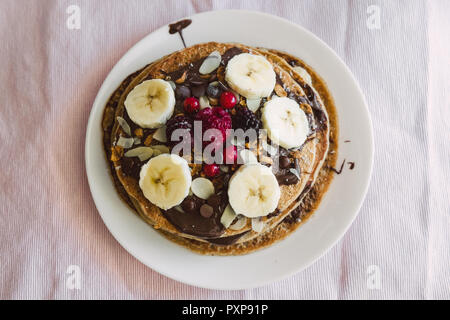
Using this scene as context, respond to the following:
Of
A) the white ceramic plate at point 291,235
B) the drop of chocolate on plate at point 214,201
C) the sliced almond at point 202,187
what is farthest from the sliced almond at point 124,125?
the drop of chocolate on plate at point 214,201

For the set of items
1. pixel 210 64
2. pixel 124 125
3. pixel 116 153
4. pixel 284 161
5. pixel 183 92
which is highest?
pixel 210 64

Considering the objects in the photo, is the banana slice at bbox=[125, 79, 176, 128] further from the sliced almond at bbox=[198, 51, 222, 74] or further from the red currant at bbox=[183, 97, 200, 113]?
the sliced almond at bbox=[198, 51, 222, 74]

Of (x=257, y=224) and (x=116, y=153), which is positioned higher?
(x=116, y=153)

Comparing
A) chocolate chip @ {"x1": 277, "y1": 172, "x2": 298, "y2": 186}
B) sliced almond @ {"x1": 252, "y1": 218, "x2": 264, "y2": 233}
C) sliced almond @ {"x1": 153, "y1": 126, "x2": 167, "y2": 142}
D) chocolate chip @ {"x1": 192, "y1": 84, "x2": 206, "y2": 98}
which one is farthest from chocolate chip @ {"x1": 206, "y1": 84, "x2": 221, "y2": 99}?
sliced almond @ {"x1": 252, "y1": 218, "x2": 264, "y2": 233}

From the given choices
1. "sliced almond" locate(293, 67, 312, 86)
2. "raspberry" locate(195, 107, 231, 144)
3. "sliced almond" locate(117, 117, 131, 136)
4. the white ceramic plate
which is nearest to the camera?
"raspberry" locate(195, 107, 231, 144)

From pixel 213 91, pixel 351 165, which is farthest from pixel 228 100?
pixel 351 165

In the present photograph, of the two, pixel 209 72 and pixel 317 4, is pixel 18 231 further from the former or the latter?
pixel 317 4

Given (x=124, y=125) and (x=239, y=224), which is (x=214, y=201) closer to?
(x=239, y=224)
